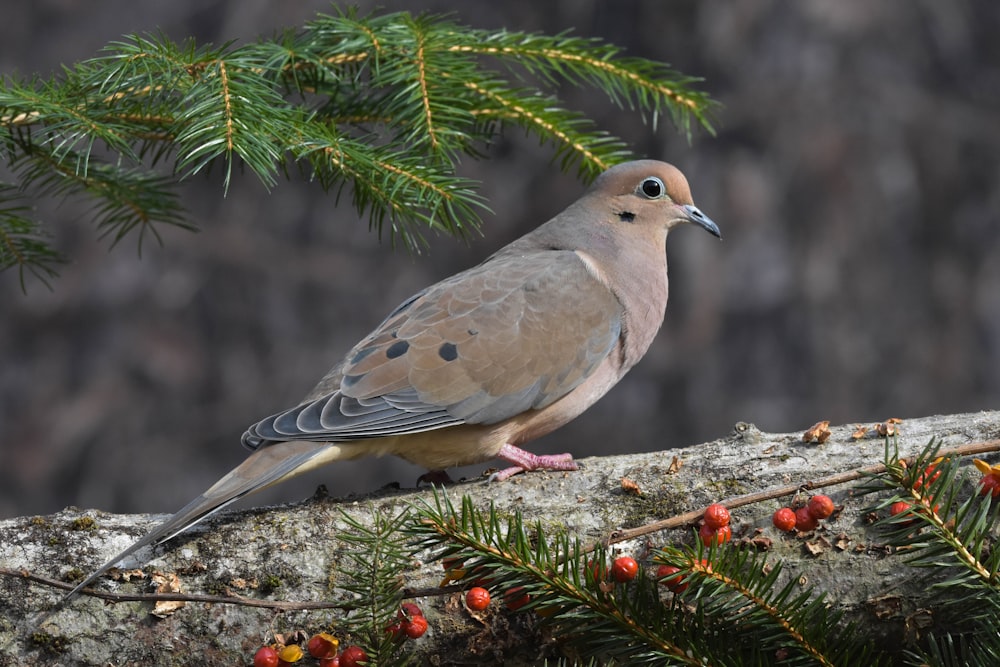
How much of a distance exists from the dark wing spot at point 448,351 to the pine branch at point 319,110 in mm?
253

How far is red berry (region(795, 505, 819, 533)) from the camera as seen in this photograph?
59.7 inches

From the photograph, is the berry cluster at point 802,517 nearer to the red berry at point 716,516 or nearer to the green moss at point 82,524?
the red berry at point 716,516

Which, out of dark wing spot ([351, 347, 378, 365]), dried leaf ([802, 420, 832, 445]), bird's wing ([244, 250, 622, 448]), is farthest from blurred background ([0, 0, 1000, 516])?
dried leaf ([802, 420, 832, 445])

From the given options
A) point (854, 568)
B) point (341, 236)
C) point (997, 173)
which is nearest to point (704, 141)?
point (997, 173)

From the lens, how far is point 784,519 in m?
1.52

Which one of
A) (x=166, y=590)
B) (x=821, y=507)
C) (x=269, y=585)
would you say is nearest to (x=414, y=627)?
(x=269, y=585)

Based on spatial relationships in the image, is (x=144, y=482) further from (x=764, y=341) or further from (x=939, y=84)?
(x=939, y=84)

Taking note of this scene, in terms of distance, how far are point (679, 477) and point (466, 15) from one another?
248 cm

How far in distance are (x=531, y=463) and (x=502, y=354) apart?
25cm

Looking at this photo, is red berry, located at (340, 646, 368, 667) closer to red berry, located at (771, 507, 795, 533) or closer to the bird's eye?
red berry, located at (771, 507, 795, 533)

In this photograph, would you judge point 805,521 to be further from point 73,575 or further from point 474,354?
point 73,575

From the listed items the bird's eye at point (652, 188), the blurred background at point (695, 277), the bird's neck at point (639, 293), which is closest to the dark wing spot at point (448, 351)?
the bird's neck at point (639, 293)

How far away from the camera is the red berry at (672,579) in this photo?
1.26m

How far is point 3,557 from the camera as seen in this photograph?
1679 millimetres
